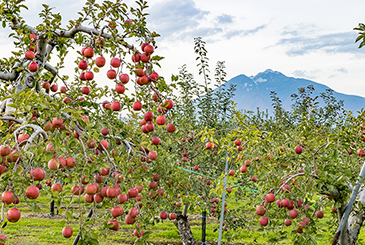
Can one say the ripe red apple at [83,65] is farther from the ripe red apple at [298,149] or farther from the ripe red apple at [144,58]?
the ripe red apple at [298,149]

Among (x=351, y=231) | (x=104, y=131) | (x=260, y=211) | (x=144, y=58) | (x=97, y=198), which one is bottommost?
(x=351, y=231)

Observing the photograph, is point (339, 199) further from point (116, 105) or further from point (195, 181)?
point (195, 181)

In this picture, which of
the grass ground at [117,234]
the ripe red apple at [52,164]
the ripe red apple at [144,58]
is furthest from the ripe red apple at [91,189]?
the grass ground at [117,234]

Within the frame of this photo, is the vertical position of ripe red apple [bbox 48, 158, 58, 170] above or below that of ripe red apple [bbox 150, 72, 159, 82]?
below

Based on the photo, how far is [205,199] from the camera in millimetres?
6086

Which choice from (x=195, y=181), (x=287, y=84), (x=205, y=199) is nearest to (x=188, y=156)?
(x=195, y=181)

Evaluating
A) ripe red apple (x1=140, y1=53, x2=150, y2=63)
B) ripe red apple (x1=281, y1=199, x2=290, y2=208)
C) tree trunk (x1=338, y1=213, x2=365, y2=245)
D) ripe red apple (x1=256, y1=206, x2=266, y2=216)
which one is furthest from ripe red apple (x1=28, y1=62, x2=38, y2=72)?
tree trunk (x1=338, y1=213, x2=365, y2=245)

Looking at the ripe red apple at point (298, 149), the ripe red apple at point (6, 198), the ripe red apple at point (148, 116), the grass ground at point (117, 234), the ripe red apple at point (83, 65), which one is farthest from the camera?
the grass ground at point (117, 234)

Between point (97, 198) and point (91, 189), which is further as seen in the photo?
point (97, 198)

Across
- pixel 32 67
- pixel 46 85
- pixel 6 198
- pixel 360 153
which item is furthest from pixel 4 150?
pixel 360 153

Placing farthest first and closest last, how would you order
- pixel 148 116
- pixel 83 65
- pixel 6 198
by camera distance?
pixel 83 65, pixel 148 116, pixel 6 198

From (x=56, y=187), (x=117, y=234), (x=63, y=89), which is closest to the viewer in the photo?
(x=56, y=187)

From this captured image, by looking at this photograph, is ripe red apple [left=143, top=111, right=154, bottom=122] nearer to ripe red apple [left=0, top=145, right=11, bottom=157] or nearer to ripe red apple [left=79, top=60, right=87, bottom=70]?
ripe red apple [left=79, top=60, right=87, bottom=70]

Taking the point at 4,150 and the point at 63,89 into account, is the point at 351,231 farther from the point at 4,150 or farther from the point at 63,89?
the point at 63,89
